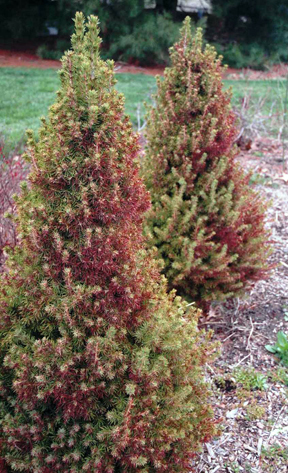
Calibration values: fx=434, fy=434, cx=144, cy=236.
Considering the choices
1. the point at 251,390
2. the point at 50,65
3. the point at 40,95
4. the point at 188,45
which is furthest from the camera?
the point at 50,65

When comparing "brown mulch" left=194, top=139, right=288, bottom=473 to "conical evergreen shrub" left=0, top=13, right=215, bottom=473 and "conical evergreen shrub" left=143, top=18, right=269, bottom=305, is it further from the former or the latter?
"conical evergreen shrub" left=0, top=13, right=215, bottom=473

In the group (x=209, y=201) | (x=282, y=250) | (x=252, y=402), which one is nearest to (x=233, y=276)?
(x=209, y=201)

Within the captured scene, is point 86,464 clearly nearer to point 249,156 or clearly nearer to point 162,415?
point 162,415

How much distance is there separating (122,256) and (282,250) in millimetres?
3188

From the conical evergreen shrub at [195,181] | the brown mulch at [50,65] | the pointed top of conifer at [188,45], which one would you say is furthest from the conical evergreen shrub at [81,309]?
the brown mulch at [50,65]

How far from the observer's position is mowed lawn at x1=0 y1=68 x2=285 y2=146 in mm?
8016

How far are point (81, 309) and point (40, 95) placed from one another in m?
9.47

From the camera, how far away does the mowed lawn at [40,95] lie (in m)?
8.02

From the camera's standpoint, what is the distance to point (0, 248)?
3371 mm

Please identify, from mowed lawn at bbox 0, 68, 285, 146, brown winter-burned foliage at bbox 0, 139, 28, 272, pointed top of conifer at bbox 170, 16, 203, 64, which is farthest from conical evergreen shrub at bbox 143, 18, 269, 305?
mowed lawn at bbox 0, 68, 285, 146

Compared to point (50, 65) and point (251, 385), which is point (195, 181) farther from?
point (50, 65)

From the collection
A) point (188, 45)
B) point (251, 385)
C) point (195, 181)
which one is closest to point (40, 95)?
point (188, 45)

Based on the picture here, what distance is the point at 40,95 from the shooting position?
1014 cm

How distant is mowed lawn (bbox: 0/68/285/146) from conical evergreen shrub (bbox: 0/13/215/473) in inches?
204
